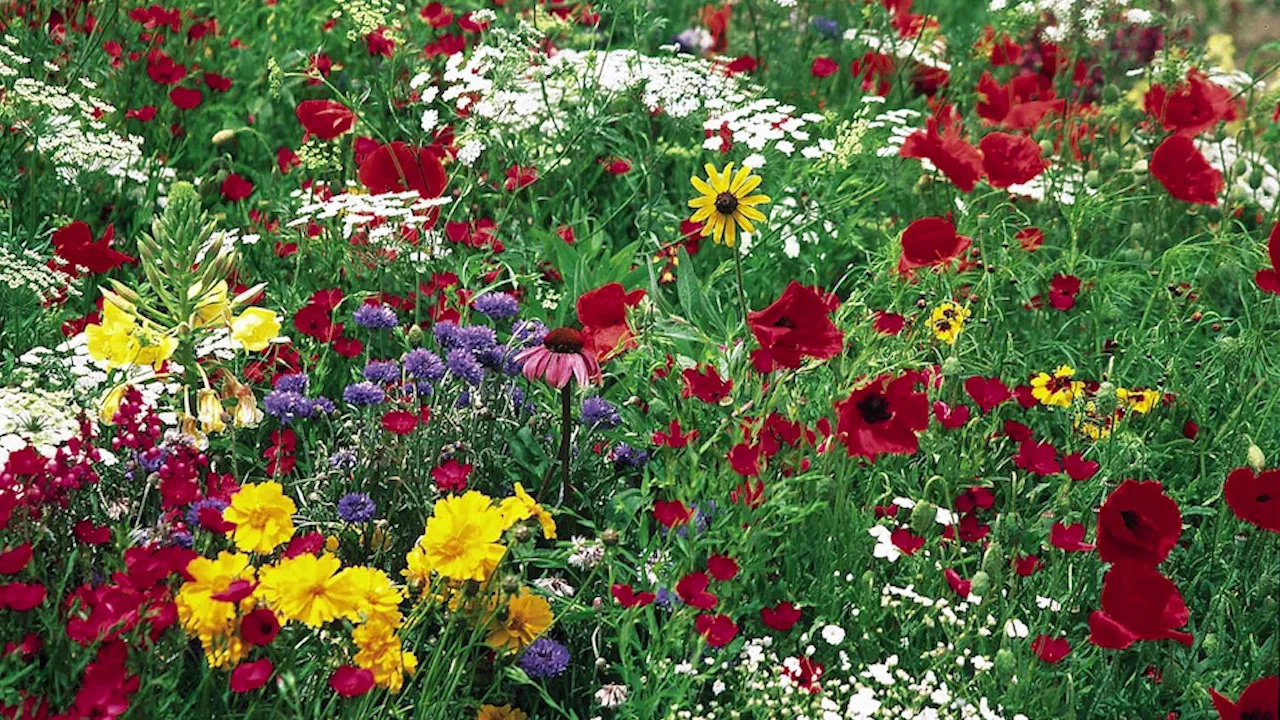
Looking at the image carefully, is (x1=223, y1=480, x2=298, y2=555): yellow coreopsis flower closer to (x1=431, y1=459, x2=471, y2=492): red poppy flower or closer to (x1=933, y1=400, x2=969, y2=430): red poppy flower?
(x1=431, y1=459, x2=471, y2=492): red poppy flower

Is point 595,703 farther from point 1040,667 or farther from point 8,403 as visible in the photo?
point 8,403

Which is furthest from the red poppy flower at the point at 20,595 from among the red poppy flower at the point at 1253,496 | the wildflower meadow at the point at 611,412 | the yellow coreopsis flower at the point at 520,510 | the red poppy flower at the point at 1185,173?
the red poppy flower at the point at 1185,173

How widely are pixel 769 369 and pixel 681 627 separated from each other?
448 millimetres

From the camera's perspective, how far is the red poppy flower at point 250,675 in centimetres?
185

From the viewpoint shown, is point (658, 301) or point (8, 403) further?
point (658, 301)

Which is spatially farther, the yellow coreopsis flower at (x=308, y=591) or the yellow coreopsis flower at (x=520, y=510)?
the yellow coreopsis flower at (x=520, y=510)

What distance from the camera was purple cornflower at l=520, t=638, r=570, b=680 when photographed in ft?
7.23

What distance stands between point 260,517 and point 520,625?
414 millimetres

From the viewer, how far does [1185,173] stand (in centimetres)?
318

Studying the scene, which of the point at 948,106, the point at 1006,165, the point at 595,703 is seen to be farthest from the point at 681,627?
the point at 948,106

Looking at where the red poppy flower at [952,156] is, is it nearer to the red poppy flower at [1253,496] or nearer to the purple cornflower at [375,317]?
the red poppy flower at [1253,496]

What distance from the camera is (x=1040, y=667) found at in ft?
7.75

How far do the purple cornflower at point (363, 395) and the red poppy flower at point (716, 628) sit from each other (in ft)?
2.19

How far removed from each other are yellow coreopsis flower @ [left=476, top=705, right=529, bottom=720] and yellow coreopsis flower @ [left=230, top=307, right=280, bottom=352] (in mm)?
734
